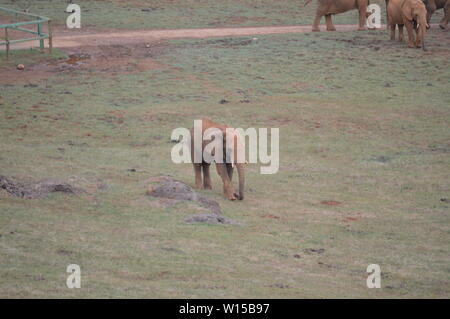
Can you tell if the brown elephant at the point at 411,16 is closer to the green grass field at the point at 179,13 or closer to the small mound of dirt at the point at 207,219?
the green grass field at the point at 179,13

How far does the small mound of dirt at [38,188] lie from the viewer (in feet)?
47.0

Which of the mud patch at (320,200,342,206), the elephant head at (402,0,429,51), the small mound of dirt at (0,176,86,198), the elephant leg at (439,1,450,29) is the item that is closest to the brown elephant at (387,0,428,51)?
the elephant head at (402,0,429,51)

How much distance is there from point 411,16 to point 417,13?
29 centimetres

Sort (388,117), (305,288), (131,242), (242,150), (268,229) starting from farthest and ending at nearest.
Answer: (388,117) → (242,150) → (268,229) → (131,242) → (305,288)

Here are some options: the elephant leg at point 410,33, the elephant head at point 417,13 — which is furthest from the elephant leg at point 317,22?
the elephant head at point 417,13

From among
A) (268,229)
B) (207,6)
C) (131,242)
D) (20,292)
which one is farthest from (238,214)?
(207,6)

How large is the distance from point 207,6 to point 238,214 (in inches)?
868

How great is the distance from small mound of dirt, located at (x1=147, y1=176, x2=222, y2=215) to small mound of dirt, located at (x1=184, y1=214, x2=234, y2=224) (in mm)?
503

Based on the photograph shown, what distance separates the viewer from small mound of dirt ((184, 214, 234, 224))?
539 inches

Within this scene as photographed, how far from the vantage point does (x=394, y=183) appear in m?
17.6

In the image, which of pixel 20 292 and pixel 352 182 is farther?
pixel 352 182

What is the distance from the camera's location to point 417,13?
93.4 ft

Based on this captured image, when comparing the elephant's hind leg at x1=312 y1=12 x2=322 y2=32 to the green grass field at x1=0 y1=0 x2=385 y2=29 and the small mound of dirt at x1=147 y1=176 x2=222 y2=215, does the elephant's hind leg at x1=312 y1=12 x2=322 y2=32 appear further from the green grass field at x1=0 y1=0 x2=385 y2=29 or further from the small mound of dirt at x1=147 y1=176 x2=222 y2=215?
the small mound of dirt at x1=147 y1=176 x2=222 y2=215

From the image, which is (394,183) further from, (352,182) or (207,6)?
(207,6)
